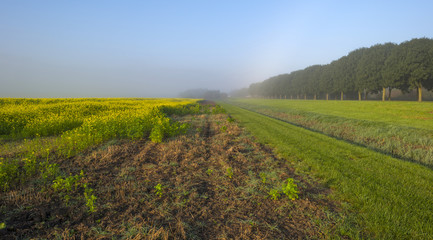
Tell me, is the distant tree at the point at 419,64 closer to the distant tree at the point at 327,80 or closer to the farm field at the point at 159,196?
the distant tree at the point at 327,80

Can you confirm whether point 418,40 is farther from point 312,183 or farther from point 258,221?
point 258,221

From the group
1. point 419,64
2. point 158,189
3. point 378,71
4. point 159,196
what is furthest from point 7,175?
point 378,71

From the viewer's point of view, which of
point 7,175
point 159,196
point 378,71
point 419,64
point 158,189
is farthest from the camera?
point 378,71

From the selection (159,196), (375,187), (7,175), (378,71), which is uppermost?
→ (378,71)

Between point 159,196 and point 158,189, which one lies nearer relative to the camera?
point 159,196

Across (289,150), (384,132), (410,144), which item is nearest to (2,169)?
(289,150)

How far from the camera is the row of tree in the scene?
105 feet

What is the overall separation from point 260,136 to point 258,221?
742 centimetres

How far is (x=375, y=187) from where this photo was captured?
4.55 m

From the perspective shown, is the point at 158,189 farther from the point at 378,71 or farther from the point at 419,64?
the point at 378,71

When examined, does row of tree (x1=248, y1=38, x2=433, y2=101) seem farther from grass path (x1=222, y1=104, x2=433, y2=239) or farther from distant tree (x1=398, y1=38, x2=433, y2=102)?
grass path (x1=222, y1=104, x2=433, y2=239)

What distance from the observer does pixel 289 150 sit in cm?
773

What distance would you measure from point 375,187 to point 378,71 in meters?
48.5

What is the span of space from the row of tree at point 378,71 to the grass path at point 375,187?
38.1 meters
